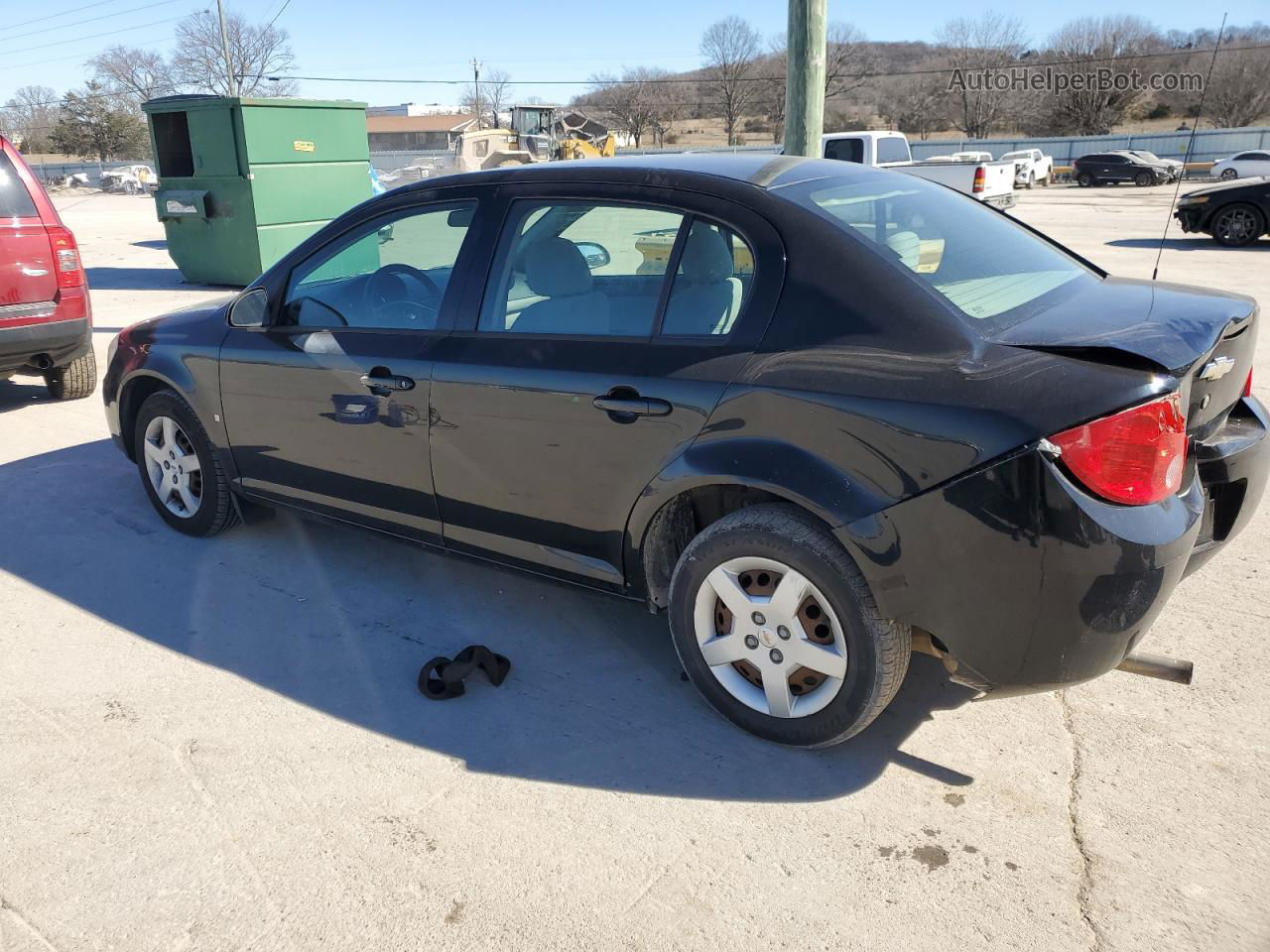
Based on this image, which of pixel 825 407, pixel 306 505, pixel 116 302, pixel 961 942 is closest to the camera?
pixel 961 942

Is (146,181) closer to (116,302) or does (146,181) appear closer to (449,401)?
(116,302)

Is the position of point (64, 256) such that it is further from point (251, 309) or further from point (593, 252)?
point (593, 252)

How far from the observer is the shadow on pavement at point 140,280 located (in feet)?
44.3

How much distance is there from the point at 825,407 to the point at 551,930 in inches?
59.5

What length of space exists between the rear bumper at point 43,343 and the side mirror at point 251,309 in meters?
3.19

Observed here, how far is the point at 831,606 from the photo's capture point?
280 cm

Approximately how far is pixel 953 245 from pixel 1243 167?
3973 centimetres

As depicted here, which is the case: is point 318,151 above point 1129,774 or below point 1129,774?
above

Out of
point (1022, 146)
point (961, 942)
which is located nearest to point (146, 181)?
point (1022, 146)

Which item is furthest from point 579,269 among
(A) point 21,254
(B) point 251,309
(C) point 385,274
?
(A) point 21,254

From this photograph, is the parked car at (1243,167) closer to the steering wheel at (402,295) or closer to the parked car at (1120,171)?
the parked car at (1120,171)

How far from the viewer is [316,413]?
13.1 feet

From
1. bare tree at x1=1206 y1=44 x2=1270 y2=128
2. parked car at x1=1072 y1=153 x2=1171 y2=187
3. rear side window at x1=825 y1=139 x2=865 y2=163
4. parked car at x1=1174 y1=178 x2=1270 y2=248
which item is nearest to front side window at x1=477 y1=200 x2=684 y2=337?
parked car at x1=1174 y1=178 x2=1270 y2=248

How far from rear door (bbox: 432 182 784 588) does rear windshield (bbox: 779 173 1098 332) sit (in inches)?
13.4
